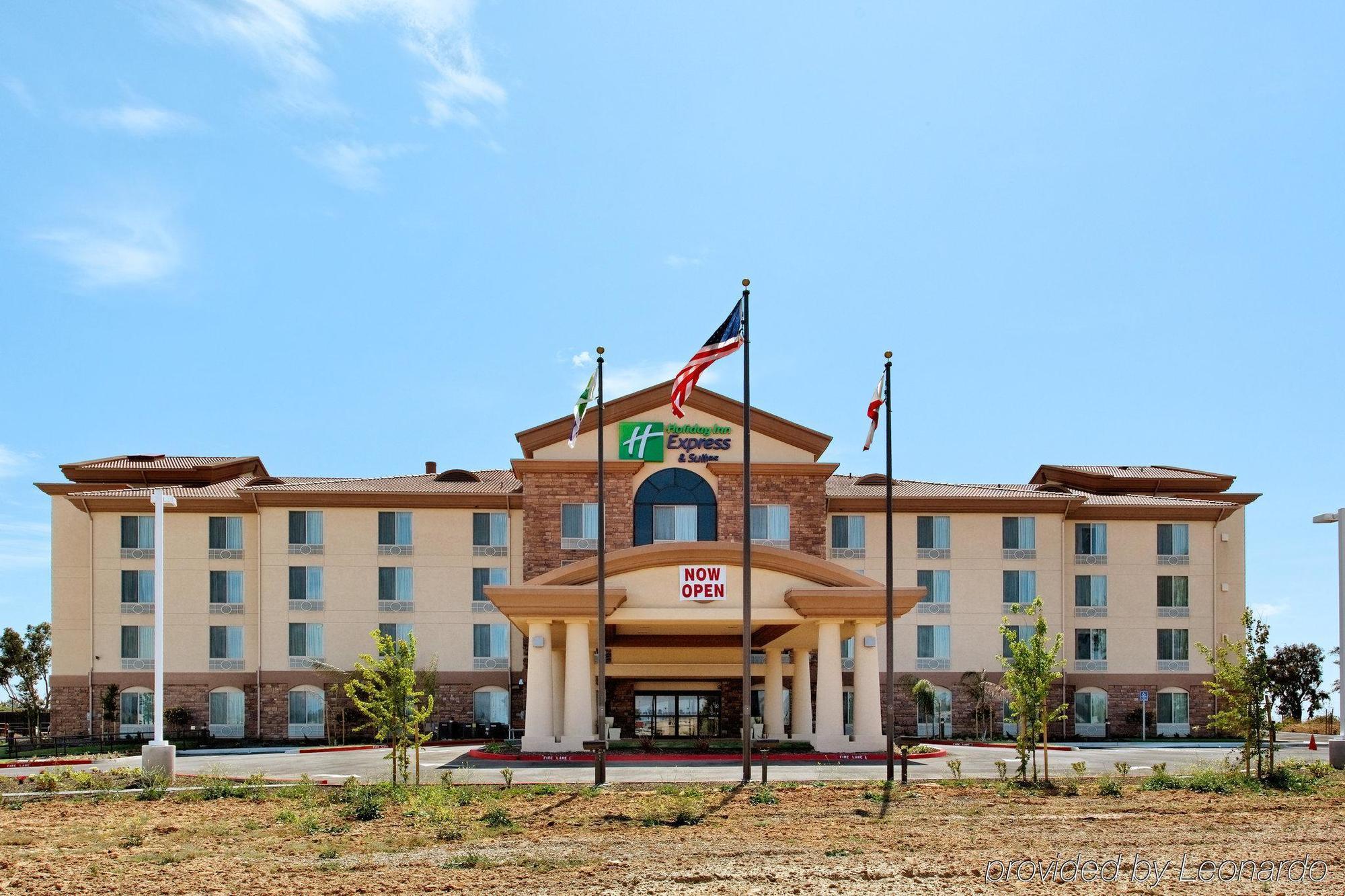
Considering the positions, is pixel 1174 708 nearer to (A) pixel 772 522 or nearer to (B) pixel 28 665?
(A) pixel 772 522

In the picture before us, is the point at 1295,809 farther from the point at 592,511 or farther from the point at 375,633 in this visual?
the point at 592,511

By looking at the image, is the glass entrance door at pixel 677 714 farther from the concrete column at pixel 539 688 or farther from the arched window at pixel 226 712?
the arched window at pixel 226 712

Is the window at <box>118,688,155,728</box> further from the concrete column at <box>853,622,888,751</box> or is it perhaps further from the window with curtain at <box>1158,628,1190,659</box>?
the window with curtain at <box>1158,628,1190,659</box>

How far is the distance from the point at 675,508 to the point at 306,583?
14964mm

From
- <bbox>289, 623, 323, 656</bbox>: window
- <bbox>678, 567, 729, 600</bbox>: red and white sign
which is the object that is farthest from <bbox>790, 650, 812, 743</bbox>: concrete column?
<bbox>289, 623, 323, 656</bbox>: window

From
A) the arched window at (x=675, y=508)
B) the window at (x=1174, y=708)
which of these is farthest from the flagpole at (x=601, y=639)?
the window at (x=1174, y=708)

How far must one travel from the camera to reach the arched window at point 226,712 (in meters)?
48.5

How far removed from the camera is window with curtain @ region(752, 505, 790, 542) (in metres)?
46.6

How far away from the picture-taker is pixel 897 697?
49.3m

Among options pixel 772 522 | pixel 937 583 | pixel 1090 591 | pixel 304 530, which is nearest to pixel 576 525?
pixel 772 522

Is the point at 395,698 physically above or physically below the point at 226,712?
above

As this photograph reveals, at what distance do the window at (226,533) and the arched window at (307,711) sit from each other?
20.6 feet

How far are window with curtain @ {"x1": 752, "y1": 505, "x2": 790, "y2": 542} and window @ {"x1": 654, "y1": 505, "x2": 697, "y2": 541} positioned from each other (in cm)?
239

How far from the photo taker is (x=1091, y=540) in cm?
5150
